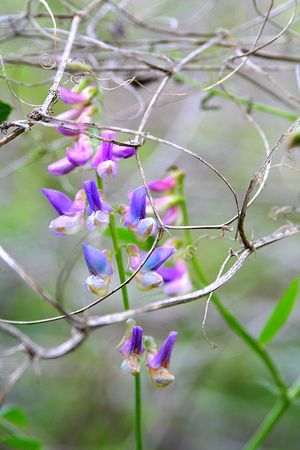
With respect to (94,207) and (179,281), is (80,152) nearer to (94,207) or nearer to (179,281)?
(94,207)

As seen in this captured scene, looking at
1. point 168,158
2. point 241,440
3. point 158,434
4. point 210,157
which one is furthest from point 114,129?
point 210,157

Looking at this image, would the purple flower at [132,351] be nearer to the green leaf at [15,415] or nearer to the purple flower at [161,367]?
the purple flower at [161,367]

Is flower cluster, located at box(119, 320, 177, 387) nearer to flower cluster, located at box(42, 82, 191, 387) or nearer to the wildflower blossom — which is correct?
flower cluster, located at box(42, 82, 191, 387)

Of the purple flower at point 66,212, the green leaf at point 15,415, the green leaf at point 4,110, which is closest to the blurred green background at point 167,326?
the green leaf at point 15,415

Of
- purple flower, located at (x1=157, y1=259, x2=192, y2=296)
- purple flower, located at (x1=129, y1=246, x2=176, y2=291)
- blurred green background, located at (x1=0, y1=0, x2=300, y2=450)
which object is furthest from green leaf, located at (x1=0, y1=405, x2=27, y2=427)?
blurred green background, located at (x1=0, y1=0, x2=300, y2=450)

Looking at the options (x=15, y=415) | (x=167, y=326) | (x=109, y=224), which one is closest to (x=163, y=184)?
(x=109, y=224)

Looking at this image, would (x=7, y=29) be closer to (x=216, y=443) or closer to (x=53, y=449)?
(x=53, y=449)
